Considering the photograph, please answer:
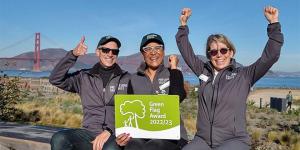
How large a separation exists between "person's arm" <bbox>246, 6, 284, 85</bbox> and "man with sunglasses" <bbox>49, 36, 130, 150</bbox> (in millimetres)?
1194

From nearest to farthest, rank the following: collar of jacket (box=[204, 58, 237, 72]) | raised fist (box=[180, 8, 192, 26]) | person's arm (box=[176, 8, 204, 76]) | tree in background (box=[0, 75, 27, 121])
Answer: collar of jacket (box=[204, 58, 237, 72]), person's arm (box=[176, 8, 204, 76]), raised fist (box=[180, 8, 192, 26]), tree in background (box=[0, 75, 27, 121])

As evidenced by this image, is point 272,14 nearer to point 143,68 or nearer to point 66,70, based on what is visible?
point 143,68

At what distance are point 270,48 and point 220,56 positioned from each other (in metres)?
0.44

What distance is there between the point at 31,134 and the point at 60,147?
5.37 feet

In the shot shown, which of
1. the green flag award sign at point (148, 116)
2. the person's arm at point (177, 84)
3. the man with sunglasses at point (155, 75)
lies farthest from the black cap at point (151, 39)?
the green flag award sign at point (148, 116)

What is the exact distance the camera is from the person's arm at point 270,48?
11.5 ft

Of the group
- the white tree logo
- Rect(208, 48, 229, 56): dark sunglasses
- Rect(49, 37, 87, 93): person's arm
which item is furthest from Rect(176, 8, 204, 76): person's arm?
Rect(49, 37, 87, 93): person's arm

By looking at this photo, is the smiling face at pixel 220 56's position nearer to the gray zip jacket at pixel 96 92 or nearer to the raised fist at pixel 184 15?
the raised fist at pixel 184 15

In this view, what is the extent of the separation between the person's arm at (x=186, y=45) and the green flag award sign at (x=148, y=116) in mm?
616

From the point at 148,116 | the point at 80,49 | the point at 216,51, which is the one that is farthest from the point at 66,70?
the point at 216,51

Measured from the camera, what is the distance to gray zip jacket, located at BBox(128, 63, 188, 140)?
3.90 meters

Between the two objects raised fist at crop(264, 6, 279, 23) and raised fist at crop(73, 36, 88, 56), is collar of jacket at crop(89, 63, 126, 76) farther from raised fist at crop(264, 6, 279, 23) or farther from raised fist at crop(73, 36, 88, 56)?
raised fist at crop(264, 6, 279, 23)

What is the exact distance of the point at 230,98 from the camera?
356 centimetres

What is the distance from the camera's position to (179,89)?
12.8 ft
